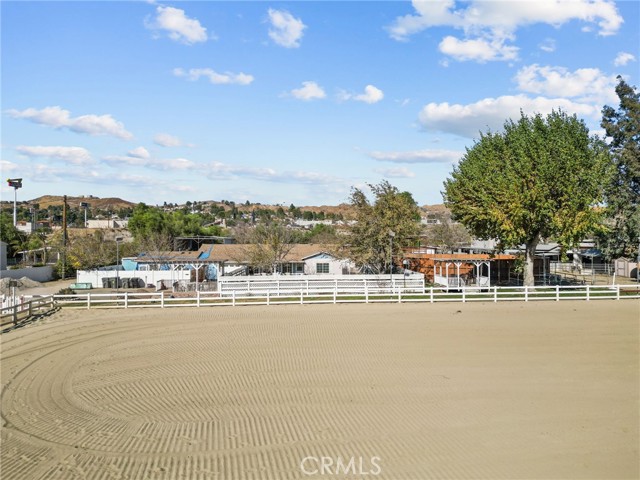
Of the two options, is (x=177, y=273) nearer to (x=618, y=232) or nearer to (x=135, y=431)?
(x=135, y=431)

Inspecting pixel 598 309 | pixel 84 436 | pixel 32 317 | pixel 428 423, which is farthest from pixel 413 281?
pixel 84 436

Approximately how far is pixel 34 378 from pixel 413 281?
2281 cm

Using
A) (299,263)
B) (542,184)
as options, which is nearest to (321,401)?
(542,184)

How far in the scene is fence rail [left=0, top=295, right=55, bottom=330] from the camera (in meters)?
18.9

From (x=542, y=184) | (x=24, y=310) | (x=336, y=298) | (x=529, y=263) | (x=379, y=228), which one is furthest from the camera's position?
(x=379, y=228)

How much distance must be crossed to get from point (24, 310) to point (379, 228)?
2251cm

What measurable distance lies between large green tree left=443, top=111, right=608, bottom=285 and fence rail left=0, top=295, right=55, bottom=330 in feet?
78.7

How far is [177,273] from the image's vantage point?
136 ft

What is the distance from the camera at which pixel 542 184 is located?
93.9ft

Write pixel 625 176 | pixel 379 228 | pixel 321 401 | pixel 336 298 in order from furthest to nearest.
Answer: pixel 625 176 < pixel 379 228 < pixel 336 298 < pixel 321 401

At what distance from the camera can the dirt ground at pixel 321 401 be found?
748 centimetres

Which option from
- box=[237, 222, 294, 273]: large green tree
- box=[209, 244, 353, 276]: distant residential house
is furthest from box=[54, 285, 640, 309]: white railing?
box=[209, 244, 353, 276]: distant residential house

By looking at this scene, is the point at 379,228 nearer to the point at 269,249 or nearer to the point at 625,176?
the point at 269,249

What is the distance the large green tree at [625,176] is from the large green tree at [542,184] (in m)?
13.7
